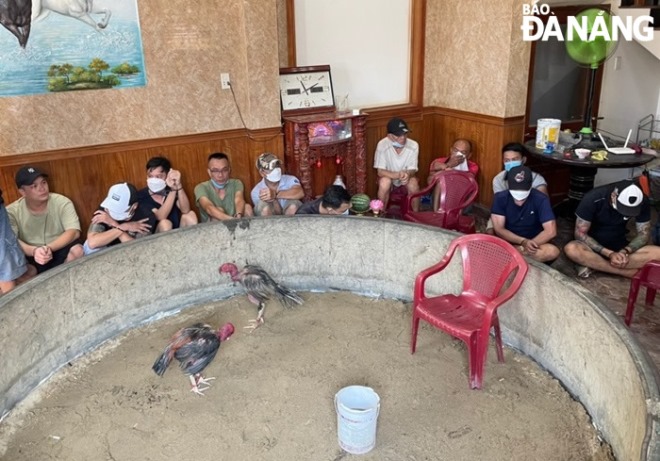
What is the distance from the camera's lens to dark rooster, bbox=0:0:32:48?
15.0 feet

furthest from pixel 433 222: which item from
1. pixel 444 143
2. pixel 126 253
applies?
pixel 126 253

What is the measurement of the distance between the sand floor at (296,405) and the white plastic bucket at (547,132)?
258cm

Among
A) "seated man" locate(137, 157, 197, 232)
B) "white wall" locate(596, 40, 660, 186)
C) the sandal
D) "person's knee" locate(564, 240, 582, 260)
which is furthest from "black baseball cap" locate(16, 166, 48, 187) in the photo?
"white wall" locate(596, 40, 660, 186)

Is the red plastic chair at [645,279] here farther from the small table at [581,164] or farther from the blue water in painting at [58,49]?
the blue water in painting at [58,49]

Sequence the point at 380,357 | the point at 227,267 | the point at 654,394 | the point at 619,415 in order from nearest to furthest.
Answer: the point at 654,394 → the point at 619,415 → the point at 380,357 → the point at 227,267

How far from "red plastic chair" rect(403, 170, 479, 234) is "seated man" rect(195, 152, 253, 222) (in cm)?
145

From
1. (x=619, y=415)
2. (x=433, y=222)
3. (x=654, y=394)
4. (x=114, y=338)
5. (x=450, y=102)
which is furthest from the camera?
(x=450, y=102)

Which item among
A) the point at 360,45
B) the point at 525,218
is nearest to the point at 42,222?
the point at 360,45

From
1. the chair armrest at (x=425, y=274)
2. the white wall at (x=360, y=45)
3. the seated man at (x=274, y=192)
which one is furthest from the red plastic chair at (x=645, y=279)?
the white wall at (x=360, y=45)

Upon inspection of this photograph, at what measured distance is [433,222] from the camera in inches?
197

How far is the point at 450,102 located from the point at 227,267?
344 centimetres

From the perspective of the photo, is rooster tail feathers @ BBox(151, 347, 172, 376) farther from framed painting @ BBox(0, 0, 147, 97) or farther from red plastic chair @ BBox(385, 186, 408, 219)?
red plastic chair @ BBox(385, 186, 408, 219)

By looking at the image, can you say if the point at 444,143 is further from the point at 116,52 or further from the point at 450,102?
the point at 116,52

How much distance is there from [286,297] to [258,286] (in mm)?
251
